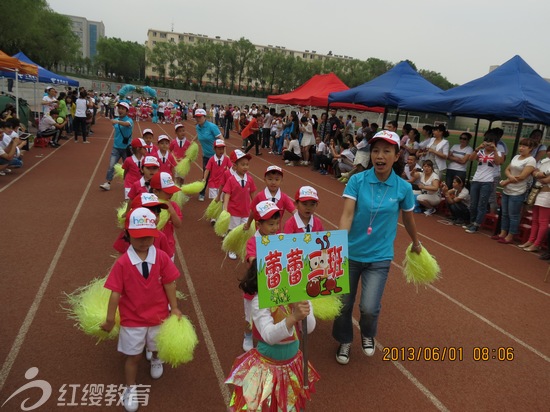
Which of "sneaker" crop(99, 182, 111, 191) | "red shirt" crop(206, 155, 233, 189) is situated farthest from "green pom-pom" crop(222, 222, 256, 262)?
"sneaker" crop(99, 182, 111, 191)

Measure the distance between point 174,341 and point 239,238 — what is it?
228cm

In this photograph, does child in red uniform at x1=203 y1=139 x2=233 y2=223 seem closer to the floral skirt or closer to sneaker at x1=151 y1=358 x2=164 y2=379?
sneaker at x1=151 y1=358 x2=164 y2=379

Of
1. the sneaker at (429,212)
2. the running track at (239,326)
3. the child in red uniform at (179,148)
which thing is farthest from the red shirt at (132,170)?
the sneaker at (429,212)

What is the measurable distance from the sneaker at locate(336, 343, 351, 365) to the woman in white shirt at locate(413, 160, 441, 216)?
23.8ft

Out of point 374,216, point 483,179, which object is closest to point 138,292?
point 374,216

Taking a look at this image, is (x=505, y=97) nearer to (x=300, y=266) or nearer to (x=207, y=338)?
(x=207, y=338)

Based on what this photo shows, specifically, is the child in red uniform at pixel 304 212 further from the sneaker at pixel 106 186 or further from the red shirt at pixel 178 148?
the sneaker at pixel 106 186

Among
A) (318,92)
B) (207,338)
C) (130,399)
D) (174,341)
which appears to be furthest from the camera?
(318,92)

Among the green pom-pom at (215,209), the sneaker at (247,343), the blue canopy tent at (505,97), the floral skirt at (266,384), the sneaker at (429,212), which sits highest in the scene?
the blue canopy tent at (505,97)

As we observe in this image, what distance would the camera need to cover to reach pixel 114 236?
6.94m

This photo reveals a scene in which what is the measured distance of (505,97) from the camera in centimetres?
864

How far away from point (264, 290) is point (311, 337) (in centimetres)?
238

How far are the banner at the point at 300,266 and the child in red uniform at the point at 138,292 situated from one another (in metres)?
1.15

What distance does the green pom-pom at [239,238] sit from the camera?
5113mm
